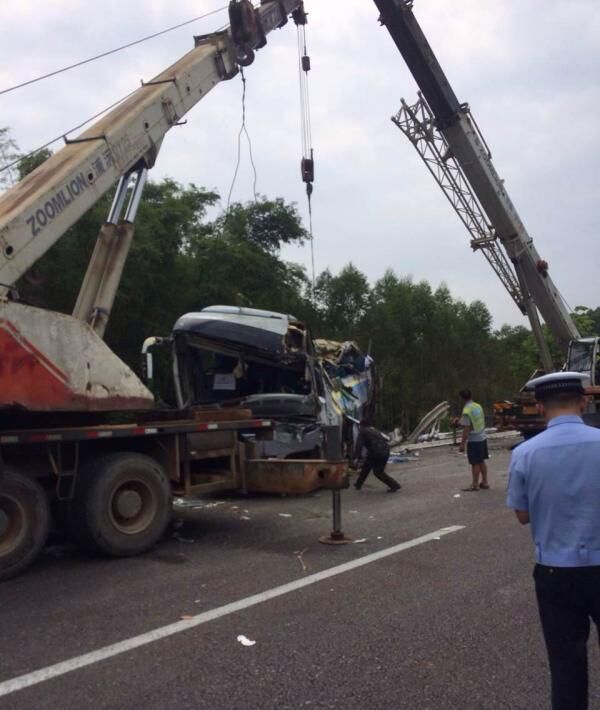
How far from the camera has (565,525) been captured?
303cm

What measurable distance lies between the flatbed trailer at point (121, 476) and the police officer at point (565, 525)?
187 inches

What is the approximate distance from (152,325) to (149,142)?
9.48 meters

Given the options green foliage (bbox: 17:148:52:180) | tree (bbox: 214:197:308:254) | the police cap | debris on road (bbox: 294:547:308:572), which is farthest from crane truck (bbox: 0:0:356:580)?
tree (bbox: 214:197:308:254)

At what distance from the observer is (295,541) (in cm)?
791

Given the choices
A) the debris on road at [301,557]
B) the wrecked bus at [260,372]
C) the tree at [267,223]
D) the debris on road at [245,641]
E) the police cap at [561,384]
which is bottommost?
the debris on road at [245,641]

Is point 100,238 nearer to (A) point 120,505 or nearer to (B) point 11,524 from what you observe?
(A) point 120,505

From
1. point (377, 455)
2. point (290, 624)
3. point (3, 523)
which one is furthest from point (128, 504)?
point (377, 455)

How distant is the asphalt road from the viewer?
4.11 metres

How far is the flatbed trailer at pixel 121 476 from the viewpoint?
265 inches

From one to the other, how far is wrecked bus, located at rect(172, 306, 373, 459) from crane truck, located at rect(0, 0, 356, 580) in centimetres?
4

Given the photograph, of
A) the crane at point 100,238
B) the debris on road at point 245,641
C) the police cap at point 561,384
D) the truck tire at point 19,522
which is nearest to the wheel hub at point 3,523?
the truck tire at point 19,522

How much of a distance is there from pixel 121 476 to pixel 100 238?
9.85 ft

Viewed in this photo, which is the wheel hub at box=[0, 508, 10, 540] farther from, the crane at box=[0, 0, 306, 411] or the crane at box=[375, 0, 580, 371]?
the crane at box=[375, 0, 580, 371]

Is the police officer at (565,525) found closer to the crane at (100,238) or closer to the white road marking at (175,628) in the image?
the white road marking at (175,628)
